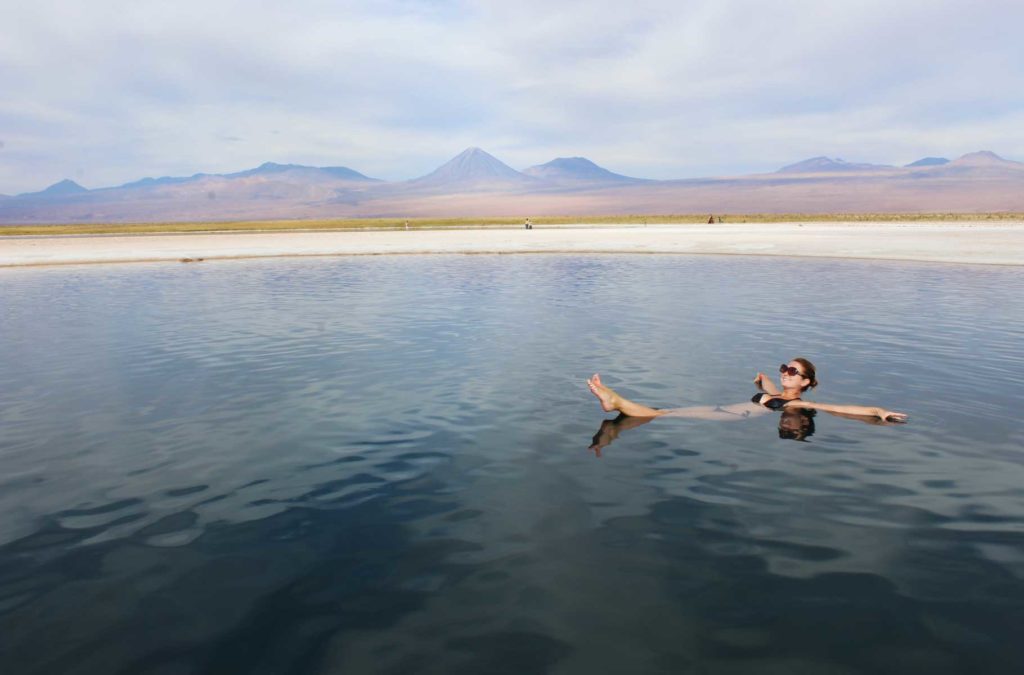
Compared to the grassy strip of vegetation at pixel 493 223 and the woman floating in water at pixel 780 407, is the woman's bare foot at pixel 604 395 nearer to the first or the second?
the woman floating in water at pixel 780 407

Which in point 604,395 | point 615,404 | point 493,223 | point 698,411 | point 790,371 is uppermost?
point 493,223

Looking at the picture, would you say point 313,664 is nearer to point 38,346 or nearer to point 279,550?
point 279,550

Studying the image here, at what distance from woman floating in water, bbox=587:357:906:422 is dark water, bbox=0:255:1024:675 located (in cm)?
27

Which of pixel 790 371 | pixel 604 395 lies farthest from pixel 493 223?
pixel 604 395

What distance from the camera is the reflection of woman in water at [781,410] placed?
9898 millimetres

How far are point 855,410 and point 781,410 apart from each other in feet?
3.56

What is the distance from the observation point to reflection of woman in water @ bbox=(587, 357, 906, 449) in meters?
9.90

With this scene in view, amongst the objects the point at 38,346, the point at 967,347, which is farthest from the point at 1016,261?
the point at 38,346

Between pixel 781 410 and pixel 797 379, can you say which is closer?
pixel 797 379

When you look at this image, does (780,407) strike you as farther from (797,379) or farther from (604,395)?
(604,395)

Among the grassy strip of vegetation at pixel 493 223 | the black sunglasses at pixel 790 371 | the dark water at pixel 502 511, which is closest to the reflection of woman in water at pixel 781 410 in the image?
the black sunglasses at pixel 790 371

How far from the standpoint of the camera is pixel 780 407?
1065 cm

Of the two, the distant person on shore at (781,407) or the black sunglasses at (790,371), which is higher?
the black sunglasses at (790,371)

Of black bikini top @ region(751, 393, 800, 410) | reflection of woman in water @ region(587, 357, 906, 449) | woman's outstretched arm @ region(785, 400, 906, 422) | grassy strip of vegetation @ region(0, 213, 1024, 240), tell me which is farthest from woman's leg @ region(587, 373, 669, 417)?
grassy strip of vegetation @ region(0, 213, 1024, 240)
